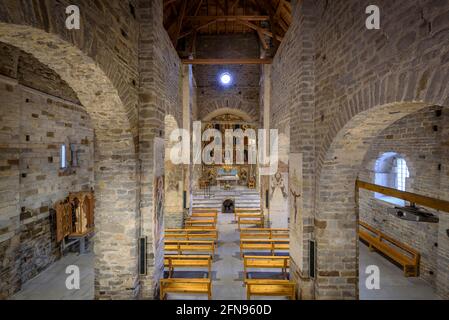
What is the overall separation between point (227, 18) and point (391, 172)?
850cm

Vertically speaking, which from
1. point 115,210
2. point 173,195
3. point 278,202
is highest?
point 115,210

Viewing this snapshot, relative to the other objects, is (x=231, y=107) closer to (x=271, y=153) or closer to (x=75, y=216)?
(x=271, y=153)

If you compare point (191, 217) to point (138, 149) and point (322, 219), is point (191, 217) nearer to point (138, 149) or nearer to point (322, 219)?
point (138, 149)

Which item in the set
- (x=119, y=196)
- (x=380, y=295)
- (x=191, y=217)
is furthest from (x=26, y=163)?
(x=380, y=295)

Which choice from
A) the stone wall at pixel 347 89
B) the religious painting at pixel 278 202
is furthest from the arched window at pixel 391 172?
the stone wall at pixel 347 89

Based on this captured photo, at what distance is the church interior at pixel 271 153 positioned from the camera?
308 cm

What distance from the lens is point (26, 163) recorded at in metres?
6.50

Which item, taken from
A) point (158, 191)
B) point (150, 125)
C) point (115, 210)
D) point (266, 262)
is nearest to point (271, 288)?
point (266, 262)

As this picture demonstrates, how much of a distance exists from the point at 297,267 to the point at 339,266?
962 mm

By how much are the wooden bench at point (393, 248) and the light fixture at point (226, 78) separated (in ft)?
32.7

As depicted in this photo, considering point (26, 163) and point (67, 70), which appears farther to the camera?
point (26, 163)

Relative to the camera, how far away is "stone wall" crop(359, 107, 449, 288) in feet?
21.8

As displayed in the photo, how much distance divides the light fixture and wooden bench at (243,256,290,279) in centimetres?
1077

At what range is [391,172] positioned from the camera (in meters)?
9.02
